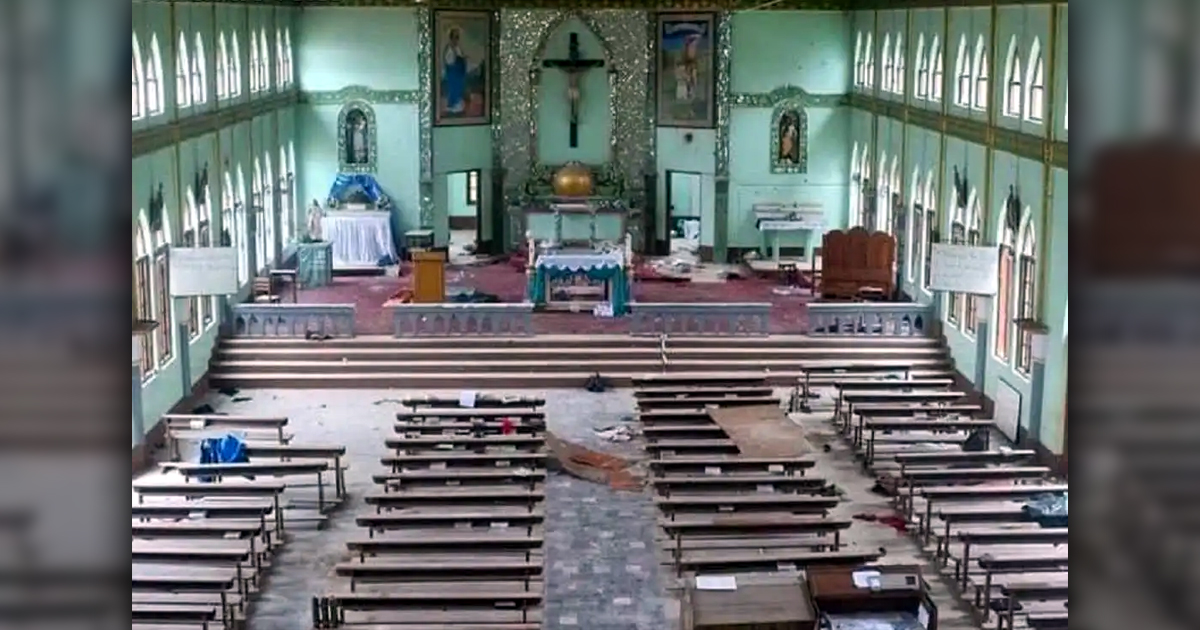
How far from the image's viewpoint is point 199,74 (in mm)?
24219

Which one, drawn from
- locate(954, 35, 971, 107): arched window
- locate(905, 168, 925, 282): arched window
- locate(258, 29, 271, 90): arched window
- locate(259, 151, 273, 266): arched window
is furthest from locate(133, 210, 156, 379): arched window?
locate(905, 168, 925, 282): arched window

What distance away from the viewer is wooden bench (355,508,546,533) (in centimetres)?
1509

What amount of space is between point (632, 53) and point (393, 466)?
801 inches

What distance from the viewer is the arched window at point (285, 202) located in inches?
1264

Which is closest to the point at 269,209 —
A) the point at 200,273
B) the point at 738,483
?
the point at 200,273

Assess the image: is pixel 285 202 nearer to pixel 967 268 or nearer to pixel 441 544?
pixel 967 268

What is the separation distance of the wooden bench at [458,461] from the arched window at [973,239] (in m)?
9.24

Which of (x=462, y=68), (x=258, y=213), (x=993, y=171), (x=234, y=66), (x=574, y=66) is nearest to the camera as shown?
(x=993, y=171)

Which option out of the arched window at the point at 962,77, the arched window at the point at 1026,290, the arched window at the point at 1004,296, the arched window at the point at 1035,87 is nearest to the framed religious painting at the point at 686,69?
the arched window at the point at 962,77

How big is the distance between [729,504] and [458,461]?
3946 millimetres

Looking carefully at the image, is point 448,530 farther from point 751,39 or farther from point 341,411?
point 751,39

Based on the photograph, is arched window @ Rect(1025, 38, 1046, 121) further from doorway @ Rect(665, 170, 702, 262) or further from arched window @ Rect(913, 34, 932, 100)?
doorway @ Rect(665, 170, 702, 262)

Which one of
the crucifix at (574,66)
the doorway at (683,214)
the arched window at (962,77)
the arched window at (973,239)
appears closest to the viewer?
the arched window at (973,239)

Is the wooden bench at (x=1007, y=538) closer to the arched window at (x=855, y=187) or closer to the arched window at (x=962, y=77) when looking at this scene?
the arched window at (x=962, y=77)
